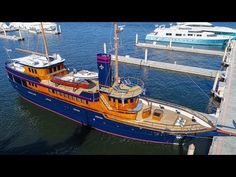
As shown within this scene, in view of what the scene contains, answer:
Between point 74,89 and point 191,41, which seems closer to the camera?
point 74,89

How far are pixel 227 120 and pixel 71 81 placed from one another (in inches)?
753

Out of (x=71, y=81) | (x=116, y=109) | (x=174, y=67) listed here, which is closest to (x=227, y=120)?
(x=116, y=109)

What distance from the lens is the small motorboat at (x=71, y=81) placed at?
80.6 ft

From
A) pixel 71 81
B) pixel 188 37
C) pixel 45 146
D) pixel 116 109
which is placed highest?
pixel 188 37

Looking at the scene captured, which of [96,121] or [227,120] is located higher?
[227,120]

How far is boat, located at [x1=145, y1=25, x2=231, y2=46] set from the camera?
6392cm

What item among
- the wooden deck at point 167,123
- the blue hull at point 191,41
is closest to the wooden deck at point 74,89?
the wooden deck at point 167,123

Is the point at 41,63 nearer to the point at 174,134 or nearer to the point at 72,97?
the point at 72,97

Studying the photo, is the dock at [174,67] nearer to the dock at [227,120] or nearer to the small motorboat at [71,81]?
the dock at [227,120]

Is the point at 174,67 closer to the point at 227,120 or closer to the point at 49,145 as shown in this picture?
the point at 227,120

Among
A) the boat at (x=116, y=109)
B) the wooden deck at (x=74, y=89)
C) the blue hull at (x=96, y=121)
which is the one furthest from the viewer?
the wooden deck at (x=74, y=89)

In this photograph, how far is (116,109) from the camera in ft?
72.4
